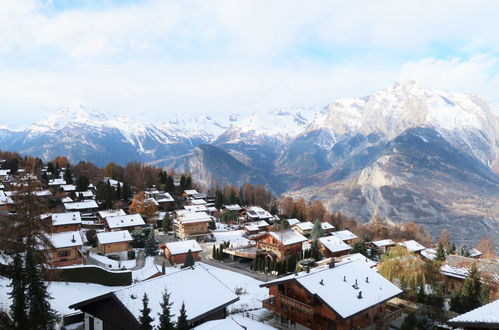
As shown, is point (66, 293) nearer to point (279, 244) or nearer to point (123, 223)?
point (123, 223)

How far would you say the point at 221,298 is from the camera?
2634cm

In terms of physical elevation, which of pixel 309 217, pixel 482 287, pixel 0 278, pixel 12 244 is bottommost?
pixel 309 217

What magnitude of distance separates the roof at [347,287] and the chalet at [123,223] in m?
39.0

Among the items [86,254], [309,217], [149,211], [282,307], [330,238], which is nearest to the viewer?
[282,307]

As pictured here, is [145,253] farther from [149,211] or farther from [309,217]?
[309,217]

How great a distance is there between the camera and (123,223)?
205 feet

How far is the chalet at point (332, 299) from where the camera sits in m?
27.4

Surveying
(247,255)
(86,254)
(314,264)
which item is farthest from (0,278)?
(314,264)

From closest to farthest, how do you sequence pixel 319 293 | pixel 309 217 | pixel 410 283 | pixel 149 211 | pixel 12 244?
pixel 12 244
pixel 319 293
pixel 410 283
pixel 149 211
pixel 309 217

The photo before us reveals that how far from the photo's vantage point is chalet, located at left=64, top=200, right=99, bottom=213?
71375 millimetres

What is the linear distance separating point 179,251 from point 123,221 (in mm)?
15001

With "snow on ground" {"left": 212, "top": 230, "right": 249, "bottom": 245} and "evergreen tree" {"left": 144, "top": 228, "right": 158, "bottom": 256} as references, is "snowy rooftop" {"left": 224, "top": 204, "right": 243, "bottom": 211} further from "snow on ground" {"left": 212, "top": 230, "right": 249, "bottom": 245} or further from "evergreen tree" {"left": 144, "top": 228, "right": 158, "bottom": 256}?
"evergreen tree" {"left": 144, "top": 228, "right": 158, "bottom": 256}

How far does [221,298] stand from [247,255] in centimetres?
3332

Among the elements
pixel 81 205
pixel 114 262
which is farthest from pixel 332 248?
pixel 81 205
